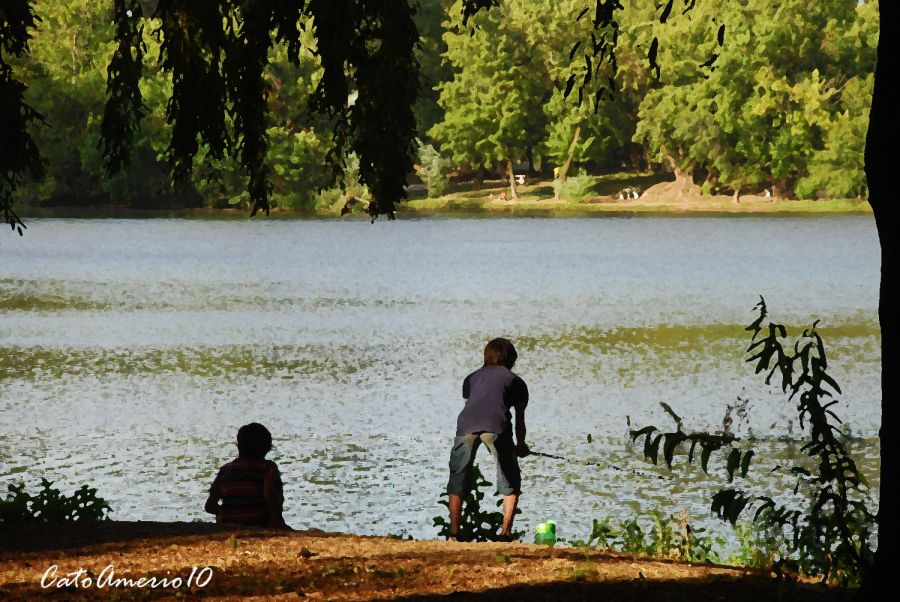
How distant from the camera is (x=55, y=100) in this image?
301 feet

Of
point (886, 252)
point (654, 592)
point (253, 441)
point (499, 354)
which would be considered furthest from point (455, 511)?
point (886, 252)

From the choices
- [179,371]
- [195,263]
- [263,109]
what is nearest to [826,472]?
[263,109]

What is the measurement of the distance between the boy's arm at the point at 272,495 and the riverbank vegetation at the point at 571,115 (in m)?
76.6

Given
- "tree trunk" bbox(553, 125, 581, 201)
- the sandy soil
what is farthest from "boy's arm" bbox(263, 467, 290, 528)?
"tree trunk" bbox(553, 125, 581, 201)

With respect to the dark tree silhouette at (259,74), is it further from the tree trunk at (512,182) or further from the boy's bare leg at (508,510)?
the tree trunk at (512,182)

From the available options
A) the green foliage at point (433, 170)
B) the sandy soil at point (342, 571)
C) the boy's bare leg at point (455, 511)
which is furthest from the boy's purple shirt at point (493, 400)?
the green foliage at point (433, 170)

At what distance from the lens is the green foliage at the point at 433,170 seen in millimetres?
98812

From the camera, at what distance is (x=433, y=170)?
325 ft

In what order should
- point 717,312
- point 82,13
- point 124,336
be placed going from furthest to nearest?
point 82,13 < point 717,312 < point 124,336

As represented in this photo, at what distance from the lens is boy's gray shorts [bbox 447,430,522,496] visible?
374 inches

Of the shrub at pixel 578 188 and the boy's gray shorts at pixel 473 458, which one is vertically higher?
the boy's gray shorts at pixel 473 458

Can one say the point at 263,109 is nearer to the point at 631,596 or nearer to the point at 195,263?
the point at 631,596

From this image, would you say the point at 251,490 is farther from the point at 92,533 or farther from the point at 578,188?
the point at 578,188

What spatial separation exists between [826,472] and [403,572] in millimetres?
1745
